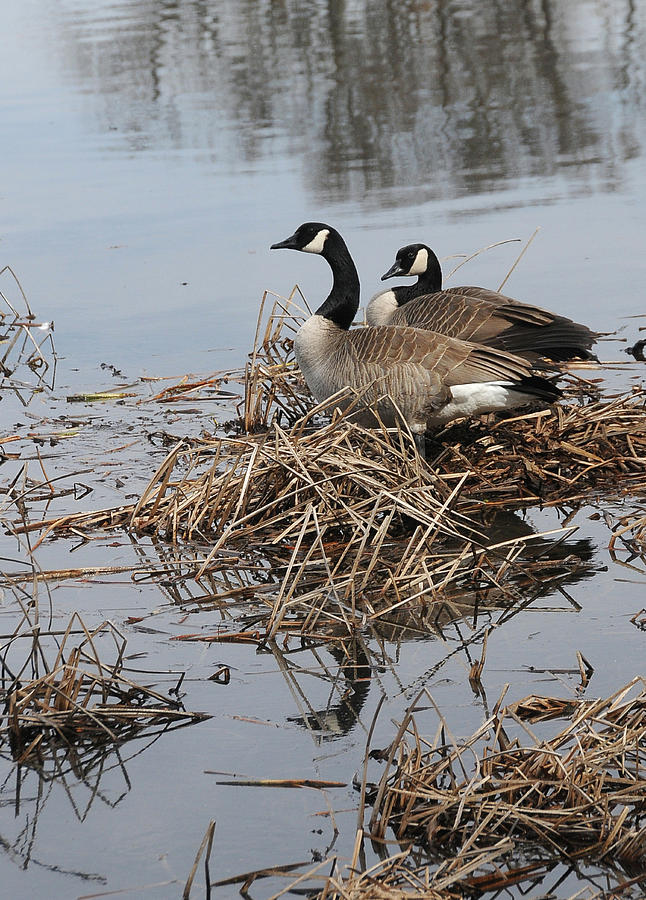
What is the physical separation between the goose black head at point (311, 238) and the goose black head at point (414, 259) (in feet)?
2.67

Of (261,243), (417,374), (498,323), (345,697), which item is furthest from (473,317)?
(261,243)

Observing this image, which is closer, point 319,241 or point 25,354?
point 319,241

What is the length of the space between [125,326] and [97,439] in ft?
7.97

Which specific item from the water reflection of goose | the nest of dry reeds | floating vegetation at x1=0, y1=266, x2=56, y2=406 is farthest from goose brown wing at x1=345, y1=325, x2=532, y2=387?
floating vegetation at x1=0, y1=266, x2=56, y2=406

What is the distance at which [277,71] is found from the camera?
19.8 meters

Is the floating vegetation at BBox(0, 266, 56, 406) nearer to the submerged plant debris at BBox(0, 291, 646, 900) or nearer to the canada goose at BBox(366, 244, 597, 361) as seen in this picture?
the submerged plant debris at BBox(0, 291, 646, 900)

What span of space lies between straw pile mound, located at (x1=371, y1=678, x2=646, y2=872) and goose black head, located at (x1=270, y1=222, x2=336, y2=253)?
4.25 metres

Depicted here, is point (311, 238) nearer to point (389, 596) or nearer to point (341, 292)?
point (341, 292)

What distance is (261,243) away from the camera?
10680 mm

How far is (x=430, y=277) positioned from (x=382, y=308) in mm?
434

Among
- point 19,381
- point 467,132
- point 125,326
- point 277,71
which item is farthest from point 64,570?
point 277,71

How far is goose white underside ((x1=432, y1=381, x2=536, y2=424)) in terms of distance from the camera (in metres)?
5.78

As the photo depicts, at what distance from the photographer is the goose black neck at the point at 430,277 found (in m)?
7.79

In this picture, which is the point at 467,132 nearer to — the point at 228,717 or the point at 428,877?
the point at 228,717
